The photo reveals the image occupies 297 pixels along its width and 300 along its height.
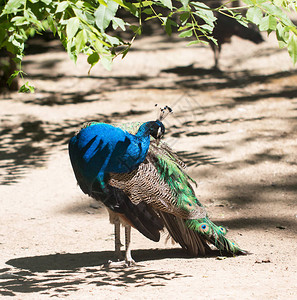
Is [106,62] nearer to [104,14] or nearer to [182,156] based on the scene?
[104,14]

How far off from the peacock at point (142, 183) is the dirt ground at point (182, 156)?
256mm

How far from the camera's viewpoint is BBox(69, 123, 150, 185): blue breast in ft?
14.8

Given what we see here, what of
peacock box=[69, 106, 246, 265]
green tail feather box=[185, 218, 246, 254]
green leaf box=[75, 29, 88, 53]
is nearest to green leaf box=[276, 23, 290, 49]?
green leaf box=[75, 29, 88, 53]

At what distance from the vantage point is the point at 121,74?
12.6 m

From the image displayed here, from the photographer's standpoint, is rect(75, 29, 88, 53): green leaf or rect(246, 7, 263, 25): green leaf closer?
rect(75, 29, 88, 53): green leaf

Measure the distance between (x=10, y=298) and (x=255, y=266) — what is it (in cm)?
211

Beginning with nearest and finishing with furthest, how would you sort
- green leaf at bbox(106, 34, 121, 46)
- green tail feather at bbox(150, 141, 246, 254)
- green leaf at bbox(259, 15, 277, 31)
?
1. green leaf at bbox(259, 15, 277, 31)
2. green leaf at bbox(106, 34, 121, 46)
3. green tail feather at bbox(150, 141, 246, 254)

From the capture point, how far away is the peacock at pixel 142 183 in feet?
14.9

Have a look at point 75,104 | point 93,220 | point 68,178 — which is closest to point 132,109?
point 75,104

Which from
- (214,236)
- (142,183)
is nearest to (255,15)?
(142,183)

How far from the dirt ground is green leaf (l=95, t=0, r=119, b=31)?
2233mm

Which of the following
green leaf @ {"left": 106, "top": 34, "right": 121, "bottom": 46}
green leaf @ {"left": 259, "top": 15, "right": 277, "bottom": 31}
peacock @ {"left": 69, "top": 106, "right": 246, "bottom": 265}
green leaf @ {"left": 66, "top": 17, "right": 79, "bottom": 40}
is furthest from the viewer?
peacock @ {"left": 69, "top": 106, "right": 246, "bottom": 265}

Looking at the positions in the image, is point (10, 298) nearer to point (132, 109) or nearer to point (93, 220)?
point (93, 220)

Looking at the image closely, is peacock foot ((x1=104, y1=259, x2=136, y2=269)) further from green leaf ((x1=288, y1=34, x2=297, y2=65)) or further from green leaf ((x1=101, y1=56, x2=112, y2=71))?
green leaf ((x1=288, y1=34, x2=297, y2=65))
